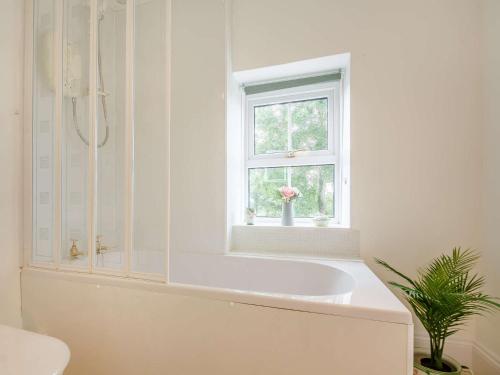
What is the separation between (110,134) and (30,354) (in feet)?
3.14

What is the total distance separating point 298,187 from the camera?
2.12 metres

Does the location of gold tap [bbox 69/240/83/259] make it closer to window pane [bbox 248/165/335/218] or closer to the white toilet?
the white toilet

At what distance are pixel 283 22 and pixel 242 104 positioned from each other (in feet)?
2.21

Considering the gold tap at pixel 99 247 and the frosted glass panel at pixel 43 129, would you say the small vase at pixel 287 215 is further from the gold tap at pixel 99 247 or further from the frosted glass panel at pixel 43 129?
the frosted glass panel at pixel 43 129

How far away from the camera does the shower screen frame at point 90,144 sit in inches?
48.4

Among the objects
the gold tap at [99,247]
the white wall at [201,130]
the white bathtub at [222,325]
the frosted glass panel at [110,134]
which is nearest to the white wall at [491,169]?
the white bathtub at [222,325]

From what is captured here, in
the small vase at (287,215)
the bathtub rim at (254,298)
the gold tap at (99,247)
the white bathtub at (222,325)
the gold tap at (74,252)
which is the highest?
the small vase at (287,215)

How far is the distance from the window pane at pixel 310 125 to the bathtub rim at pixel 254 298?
41.9 inches

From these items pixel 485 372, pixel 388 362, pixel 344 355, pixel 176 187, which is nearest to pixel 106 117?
pixel 176 187

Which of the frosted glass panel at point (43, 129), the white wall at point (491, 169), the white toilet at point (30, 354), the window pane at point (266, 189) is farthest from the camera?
the window pane at point (266, 189)

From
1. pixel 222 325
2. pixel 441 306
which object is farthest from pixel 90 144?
pixel 441 306

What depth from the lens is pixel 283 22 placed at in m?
1.86

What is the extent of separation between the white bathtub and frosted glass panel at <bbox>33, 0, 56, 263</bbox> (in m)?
0.21

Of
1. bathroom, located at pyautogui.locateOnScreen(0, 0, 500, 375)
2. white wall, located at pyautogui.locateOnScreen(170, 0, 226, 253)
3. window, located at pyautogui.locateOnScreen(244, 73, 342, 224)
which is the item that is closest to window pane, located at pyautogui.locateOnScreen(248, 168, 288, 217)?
window, located at pyautogui.locateOnScreen(244, 73, 342, 224)
